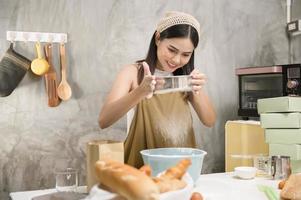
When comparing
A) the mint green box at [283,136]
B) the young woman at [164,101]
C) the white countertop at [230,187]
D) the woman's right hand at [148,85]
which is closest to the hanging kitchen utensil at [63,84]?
the young woman at [164,101]

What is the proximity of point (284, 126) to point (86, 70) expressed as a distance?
1.40 m

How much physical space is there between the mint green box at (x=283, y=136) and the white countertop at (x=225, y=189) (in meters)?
0.27

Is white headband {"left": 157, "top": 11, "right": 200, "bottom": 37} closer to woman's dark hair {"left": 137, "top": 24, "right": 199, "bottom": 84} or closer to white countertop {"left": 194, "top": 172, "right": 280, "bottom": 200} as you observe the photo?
woman's dark hair {"left": 137, "top": 24, "right": 199, "bottom": 84}

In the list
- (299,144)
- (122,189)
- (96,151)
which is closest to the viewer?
(122,189)

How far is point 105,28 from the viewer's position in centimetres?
262

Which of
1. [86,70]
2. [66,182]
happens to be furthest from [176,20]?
[86,70]

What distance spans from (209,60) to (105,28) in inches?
35.2

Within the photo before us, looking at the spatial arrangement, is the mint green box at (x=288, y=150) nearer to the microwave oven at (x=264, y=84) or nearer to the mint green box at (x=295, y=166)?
the mint green box at (x=295, y=166)

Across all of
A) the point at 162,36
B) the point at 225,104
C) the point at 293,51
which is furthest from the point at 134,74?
the point at 293,51

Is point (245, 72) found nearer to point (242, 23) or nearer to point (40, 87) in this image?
point (242, 23)

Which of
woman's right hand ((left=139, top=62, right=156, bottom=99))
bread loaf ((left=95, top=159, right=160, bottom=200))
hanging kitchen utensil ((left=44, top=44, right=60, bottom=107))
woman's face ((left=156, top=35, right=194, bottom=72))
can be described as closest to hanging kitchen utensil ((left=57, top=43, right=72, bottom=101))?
hanging kitchen utensil ((left=44, top=44, right=60, bottom=107))

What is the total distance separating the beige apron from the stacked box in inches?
16.3

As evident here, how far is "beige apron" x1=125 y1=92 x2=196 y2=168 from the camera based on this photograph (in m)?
1.81

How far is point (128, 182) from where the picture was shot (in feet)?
2.34
